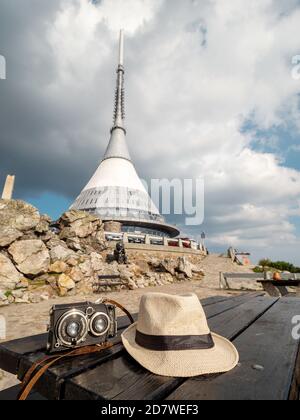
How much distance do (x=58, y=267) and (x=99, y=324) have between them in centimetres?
913

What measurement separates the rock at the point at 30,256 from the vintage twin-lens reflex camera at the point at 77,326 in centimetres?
869

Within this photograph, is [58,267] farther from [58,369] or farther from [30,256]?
[58,369]

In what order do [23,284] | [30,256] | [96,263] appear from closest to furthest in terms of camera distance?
[23,284] < [30,256] < [96,263]

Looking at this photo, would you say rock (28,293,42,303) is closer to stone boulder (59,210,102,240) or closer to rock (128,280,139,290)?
rock (128,280,139,290)

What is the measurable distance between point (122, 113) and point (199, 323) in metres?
53.0

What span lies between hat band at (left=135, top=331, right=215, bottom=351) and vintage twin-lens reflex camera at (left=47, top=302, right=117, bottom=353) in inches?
10.5

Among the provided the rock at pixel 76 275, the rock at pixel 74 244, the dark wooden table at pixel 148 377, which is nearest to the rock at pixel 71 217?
the rock at pixel 74 244

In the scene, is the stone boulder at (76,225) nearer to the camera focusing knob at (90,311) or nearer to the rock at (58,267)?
the rock at (58,267)

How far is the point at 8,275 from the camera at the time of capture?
27.2 ft

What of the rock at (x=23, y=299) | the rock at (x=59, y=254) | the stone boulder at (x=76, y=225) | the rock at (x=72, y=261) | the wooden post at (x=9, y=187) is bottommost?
the rock at (x=23, y=299)

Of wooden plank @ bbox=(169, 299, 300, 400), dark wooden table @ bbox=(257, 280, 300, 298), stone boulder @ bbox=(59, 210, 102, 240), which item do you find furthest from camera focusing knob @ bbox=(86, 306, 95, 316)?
stone boulder @ bbox=(59, 210, 102, 240)

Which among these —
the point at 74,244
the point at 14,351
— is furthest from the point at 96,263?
the point at 14,351

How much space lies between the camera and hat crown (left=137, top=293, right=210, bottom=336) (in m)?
1.18

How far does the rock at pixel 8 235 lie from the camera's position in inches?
351
